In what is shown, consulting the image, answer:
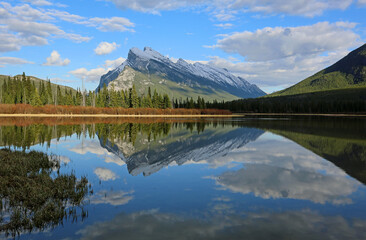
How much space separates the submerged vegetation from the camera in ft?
31.8

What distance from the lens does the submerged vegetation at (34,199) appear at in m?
9.70

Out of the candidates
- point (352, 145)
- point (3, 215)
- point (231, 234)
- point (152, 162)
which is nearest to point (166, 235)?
point (231, 234)

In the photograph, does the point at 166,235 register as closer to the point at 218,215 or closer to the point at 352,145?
the point at 218,215

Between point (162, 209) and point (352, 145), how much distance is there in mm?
27166

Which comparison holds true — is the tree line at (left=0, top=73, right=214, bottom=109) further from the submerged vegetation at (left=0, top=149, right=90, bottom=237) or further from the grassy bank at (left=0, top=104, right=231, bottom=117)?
the submerged vegetation at (left=0, top=149, right=90, bottom=237)

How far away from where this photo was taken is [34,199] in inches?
462

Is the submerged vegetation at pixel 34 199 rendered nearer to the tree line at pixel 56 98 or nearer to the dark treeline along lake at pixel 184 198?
the dark treeline along lake at pixel 184 198

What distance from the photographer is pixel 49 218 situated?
10.1 meters

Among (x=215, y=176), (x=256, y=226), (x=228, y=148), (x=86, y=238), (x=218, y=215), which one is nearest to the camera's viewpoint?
(x=86, y=238)

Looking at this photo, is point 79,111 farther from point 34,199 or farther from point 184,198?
point 184,198

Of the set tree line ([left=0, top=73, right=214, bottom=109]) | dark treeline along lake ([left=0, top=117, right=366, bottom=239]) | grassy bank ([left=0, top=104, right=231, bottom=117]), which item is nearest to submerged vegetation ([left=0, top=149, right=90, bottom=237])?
dark treeline along lake ([left=0, top=117, right=366, bottom=239])

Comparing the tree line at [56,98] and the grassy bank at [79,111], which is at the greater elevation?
the tree line at [56,98]

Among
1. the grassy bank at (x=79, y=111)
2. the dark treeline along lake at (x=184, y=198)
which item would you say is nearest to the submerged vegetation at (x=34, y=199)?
the dark treeline along lake at (x=184, y=198)

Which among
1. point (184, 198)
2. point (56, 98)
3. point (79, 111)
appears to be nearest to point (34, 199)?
point (184, 198)
